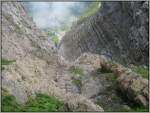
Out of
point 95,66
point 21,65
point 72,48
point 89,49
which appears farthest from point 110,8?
point 21,65

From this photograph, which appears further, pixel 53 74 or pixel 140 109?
pixel 53 74

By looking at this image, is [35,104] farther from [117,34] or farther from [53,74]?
[117,34]

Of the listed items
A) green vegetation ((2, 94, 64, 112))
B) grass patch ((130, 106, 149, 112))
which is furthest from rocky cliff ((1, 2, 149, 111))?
green vegetation ((2, 94, 64, 112))

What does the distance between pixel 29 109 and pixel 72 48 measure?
54119 mm

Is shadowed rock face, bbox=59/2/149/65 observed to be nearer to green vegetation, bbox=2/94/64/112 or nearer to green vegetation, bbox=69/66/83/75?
green vegetation, bbox=69/66/83/75

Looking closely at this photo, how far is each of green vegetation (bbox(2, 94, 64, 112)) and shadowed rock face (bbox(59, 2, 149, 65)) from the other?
76.9ft

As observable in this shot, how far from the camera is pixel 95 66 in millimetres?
28453

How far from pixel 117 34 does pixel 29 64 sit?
1258 inches

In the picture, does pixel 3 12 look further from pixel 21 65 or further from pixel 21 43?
pixel 21 65

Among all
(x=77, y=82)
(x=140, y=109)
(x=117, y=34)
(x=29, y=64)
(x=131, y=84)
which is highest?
(x=117, y=34)

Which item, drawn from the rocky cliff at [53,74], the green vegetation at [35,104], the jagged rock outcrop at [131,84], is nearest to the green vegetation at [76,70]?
the rocky cliff at [53,74]

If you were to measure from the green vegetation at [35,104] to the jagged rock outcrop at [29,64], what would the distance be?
1.39 ft

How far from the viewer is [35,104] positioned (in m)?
18.8

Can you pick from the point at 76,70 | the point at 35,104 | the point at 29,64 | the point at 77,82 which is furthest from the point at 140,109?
the point at 76,70
